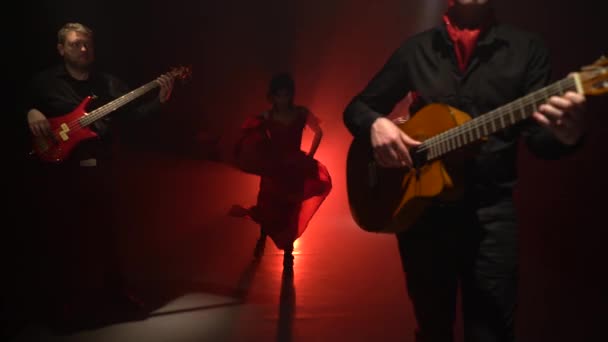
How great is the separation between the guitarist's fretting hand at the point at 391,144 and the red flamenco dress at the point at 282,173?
1.68m

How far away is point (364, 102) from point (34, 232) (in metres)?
2.92

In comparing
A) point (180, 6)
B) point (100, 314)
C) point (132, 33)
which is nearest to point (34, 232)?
point (100, 314)

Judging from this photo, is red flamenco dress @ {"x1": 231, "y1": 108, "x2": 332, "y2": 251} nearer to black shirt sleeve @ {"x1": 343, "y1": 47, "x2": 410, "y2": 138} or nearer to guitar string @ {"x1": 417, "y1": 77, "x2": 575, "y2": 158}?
black shirt sleeve @ {"x1": 343, "y1": 47, "x2": 410, "y2": 138}

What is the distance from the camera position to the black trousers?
129cm

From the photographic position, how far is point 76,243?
338 centimetres

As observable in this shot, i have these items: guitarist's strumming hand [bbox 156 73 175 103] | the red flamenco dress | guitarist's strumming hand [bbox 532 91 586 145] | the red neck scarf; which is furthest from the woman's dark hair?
guitarist's strumming hand [bbox 532 91 586 145]

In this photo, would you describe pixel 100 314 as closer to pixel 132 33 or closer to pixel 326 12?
pixel 132 33

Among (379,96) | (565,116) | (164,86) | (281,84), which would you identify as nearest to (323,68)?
(281,84)

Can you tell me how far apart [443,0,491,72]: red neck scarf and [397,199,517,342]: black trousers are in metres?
0.50

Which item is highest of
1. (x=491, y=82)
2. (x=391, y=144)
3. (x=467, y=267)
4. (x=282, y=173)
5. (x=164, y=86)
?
(x=164, y=86)

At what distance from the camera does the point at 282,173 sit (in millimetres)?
3139

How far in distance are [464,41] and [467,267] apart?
76 centimetres

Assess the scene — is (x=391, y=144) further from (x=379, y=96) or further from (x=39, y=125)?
(x=39, y=125)

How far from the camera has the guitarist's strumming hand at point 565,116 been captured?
3.38 ft
